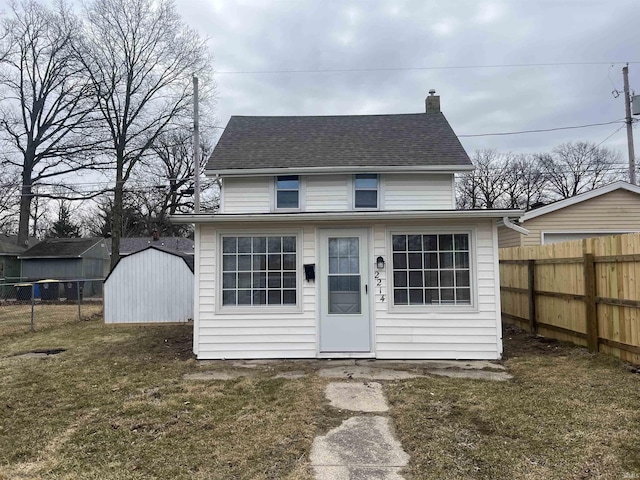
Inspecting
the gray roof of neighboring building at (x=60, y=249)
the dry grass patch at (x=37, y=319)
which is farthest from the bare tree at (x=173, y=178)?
the dry grass patch at (x=37, y=319)

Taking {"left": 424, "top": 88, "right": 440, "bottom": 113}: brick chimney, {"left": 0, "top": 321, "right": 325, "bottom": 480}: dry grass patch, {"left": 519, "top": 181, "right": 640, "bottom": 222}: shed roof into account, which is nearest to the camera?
{"left": 0, "top": 321, "right": 325, "bottom": 480}: dry grass patch

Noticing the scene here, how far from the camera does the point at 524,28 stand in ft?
32.7

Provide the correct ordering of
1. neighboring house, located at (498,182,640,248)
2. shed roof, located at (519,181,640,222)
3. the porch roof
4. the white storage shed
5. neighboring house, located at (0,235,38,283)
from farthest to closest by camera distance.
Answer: neighboring house, located at (0,235,38,283)
neighboring house, located at (498,182,640,248)
shed roof, located at (519,181,640,222)
the white storage shed
the porch roof

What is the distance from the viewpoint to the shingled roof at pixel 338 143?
8688 millimetres

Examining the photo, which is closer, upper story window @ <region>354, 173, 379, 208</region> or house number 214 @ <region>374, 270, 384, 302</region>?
house number 214 @ <region>374, 270, 384, 302</region>

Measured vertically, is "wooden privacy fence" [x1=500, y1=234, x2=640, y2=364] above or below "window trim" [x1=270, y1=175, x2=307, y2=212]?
below

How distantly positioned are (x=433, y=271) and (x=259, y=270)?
2751 millimetres

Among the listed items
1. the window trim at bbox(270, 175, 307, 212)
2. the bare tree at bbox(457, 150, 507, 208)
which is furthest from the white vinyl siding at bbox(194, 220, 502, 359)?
the bare tree at bbox(457, 150, 507, 208)

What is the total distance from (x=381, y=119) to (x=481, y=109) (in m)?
11.6

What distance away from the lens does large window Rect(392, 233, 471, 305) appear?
21.4 ft

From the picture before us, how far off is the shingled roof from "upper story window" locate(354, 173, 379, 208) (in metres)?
0.27

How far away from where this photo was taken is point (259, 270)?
6.71m

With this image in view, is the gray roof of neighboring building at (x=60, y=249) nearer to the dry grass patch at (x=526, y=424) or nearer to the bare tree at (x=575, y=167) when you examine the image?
the dry grass patch at (x=526, y=424)

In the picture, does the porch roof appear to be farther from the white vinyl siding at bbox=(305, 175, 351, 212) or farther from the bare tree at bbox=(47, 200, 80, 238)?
the bare tree at bbox=(47, 200, 80, 238)
